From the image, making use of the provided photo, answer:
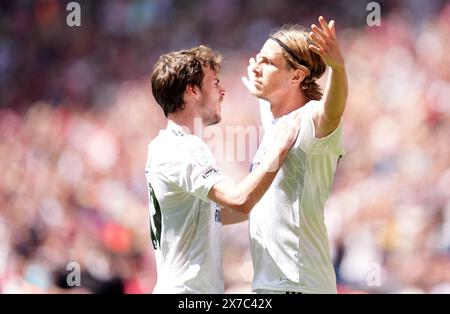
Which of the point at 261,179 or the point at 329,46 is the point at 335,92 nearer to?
the point at 329,46

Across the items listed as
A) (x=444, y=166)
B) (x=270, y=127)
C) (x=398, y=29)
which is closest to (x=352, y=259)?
(x=444, y=166)

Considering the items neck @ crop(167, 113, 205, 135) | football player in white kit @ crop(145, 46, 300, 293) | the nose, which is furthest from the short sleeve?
the nose

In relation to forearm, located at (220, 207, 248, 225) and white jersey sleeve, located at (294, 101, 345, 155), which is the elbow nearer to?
white jersey sleeve, located at (294, 101, 345, 155)

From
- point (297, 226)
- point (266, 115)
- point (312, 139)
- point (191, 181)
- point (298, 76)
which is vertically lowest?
point (297, 226)

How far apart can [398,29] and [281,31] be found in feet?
9.95

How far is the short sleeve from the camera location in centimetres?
277

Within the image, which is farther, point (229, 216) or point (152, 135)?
point (152, 135)

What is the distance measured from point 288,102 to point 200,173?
411 millimetres

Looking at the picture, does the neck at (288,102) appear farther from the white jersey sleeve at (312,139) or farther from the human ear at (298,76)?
the white jersey sleeve at (312,139)

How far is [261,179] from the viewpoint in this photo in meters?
2.65

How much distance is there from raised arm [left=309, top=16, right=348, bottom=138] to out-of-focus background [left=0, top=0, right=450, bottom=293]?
250 cm

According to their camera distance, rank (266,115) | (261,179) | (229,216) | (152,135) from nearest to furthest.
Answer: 1. (261,179)
2. (266,115)
3. (229,216)
4. (152,135)

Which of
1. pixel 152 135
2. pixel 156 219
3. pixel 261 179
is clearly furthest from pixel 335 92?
pixel 152 135
